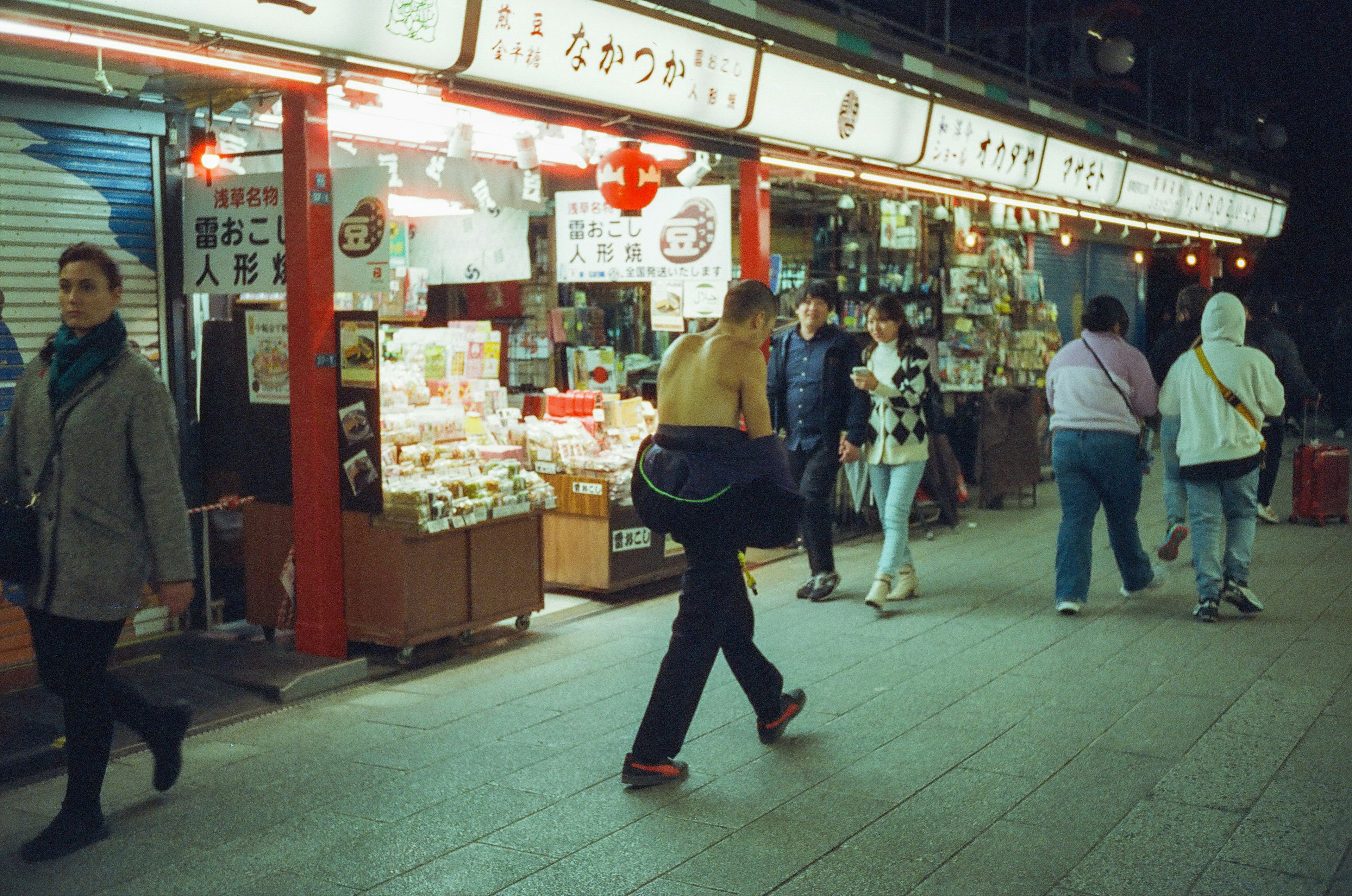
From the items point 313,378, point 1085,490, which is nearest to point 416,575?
point 313,378

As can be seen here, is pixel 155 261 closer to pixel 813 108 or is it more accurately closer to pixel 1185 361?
pixel 813 108

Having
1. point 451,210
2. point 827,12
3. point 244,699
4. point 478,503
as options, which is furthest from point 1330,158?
point 244,699

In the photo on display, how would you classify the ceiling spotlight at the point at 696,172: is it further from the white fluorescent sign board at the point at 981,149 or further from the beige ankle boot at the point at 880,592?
the beige ankle boot at the point at 880,592

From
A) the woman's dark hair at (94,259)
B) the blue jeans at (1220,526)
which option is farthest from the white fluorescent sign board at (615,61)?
the blue jeans at (1220,526)

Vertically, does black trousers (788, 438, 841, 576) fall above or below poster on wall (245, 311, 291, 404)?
below

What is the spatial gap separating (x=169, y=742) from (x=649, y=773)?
1.96 meters

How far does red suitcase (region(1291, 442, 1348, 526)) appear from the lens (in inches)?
462

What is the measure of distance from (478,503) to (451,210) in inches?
155

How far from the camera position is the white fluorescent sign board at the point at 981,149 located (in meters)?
10.6

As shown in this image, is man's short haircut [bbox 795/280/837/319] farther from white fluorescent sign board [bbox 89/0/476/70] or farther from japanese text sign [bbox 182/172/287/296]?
japanese text sign [bbox 182/172/287/296]

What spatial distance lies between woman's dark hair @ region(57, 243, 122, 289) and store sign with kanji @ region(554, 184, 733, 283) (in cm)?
514

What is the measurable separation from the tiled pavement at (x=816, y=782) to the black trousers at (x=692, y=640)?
24 cm

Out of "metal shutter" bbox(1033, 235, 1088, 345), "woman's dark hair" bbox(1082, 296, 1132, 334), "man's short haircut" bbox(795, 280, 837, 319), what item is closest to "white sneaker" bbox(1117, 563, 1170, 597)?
"woman's dark hair" bbox(1082, 296, 1132, 334)

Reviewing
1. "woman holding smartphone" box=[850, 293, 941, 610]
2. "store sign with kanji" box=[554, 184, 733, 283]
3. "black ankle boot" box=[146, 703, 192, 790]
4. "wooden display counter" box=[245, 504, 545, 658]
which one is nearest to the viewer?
"black ankle boot" box=[146, 703, 192, 790]
